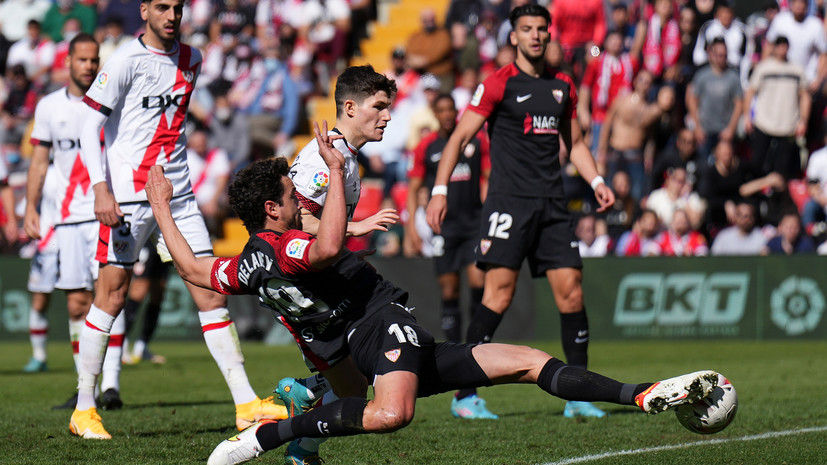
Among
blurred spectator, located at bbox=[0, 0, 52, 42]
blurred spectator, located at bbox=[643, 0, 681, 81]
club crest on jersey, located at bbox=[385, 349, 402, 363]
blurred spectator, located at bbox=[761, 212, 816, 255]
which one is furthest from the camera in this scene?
blurred spectator, located at bbox=[0, 0, 52, 42]

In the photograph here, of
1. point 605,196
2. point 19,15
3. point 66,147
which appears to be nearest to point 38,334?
point 66,147

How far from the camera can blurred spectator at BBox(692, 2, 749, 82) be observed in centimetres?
1658

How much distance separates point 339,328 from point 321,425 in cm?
54

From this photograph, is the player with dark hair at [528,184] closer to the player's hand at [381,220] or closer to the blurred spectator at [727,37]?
the player's hand at [381,220]

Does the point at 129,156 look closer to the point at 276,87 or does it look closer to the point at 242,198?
the point at 242,198

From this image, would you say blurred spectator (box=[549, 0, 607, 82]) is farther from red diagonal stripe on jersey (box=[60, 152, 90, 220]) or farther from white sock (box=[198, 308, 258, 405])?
white sock (box=[198, 308, 258, 405])

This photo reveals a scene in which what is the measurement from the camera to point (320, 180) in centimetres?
588

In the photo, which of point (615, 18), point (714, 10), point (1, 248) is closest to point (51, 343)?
point (1, 248)

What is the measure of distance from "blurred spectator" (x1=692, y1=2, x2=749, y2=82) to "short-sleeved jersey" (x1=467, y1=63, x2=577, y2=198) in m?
9.09

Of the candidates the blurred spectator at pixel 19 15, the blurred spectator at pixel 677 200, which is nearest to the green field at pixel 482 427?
the blurred spectator at pixel 677 200

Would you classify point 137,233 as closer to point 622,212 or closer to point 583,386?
point 583,386

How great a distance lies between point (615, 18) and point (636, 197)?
2964 millimetres

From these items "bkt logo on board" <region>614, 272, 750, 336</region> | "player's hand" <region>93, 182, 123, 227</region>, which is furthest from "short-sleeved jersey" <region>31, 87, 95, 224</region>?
"bkt logo on board" <region>614, 272, 750, 336</region>

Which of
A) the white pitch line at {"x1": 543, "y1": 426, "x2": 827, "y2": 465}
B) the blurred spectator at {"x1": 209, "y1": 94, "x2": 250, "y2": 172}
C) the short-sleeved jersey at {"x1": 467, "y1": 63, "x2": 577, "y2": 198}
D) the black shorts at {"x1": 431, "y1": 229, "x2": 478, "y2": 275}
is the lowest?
the white pitch line at {"x1": 543, "y1": 426, "x2": 827, "y2": 465}
